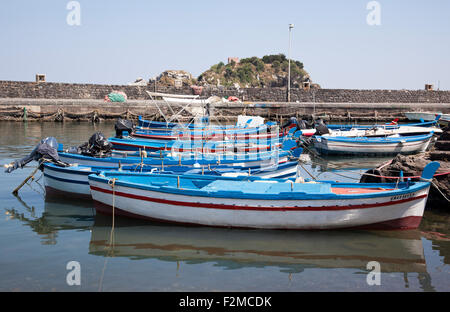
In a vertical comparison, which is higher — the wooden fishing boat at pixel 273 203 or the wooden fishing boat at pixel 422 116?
the wooden fishing boat at pixel 422 116

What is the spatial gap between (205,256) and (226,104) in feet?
87.9

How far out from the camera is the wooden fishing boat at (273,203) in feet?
27.6

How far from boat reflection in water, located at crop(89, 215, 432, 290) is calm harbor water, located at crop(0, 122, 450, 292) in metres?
0.02

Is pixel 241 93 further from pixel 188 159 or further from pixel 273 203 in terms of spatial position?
pixel 273 203

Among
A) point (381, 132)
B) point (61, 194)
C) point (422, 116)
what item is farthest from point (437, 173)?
point (422, 116)

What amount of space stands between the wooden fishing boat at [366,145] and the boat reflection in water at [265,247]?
33.9ft

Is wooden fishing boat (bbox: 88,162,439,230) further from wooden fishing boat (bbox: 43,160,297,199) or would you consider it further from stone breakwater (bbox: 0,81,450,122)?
stone breakwater (bbox: 0,81,450,122)

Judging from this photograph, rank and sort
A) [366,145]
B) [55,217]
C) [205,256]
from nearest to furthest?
1. [205,256]
2. [55,217]
3. [366,145]

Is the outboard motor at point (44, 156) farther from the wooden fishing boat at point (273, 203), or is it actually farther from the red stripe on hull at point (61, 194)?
the wooden fishing boat at point (273, 203)

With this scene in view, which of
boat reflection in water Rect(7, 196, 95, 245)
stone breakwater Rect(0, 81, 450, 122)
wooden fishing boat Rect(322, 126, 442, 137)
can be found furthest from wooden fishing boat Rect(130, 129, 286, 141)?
stone breakwater Rect(0, 81, 450, 122)

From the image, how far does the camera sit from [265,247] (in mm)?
8031

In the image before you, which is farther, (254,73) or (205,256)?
(254,73)

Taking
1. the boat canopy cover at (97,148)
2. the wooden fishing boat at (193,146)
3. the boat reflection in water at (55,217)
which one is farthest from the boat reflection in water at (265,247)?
the wooden fishing boat at (193,146)

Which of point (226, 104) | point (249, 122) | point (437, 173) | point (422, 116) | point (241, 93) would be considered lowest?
point (437, 173)
